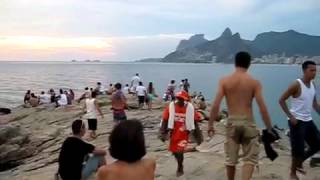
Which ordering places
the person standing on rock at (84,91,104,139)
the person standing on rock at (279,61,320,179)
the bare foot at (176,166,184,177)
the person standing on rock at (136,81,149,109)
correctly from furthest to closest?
the person standing on rock at (136,81,149,109)
the person standing on rock at (84,91,104,139)
the bare foot at (176,166,184,177)
the person standing on rock at (279,61,320,179)

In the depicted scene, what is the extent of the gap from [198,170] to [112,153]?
22.2 feet

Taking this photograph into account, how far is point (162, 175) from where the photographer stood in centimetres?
968

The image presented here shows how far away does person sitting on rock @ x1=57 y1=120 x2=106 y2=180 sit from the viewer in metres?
7.30

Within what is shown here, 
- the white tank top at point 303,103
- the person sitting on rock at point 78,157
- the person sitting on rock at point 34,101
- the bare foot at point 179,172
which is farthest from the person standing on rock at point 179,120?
the person sitting on rock at point 34,101

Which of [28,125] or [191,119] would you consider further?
[28,125]

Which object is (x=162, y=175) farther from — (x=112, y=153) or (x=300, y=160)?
(x=112, y=153)

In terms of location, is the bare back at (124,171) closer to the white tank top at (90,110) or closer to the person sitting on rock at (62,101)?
the white tank top at (90,110)

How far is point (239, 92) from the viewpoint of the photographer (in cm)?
677

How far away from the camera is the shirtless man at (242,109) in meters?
6.74

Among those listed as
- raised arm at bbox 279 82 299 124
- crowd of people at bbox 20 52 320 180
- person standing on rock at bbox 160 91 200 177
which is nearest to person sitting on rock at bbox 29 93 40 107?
person standing on rock at bbox 160 91 200 177

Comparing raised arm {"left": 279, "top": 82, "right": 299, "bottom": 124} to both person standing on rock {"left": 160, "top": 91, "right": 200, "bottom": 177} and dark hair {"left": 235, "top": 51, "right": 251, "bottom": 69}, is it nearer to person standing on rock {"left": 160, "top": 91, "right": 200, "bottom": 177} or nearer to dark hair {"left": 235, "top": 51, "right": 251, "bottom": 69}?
dark hair {"left": 235, "top": 51, "right": 251, "bottom": 69}

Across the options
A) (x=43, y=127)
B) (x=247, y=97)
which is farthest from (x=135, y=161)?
(x=43, y=127)

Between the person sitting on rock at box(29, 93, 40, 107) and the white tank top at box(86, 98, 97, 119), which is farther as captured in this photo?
the person sitting on rock at box(29, 93, 40, 107)

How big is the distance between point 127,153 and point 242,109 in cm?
383
